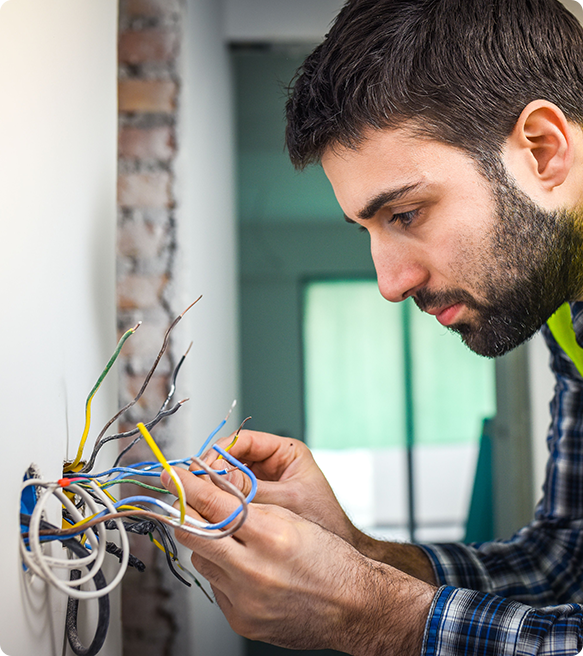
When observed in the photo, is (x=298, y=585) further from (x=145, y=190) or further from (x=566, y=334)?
(x=145, y=190)

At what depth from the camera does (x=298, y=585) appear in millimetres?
523

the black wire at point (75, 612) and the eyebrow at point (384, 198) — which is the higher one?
the eyebrow at point (384, 198)

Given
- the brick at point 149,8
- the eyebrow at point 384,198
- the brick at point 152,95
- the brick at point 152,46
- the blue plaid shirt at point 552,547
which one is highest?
the brick at point 149,8

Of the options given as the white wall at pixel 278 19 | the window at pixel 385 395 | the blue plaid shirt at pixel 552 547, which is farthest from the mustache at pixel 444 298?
the window at pixel 385 395

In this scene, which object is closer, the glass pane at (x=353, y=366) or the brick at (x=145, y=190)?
the brick at (x=145, y=190)

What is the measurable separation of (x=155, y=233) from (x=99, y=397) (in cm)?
57

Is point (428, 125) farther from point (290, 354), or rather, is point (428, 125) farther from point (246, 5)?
point (290, 354)

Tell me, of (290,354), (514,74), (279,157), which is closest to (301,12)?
(279,157)

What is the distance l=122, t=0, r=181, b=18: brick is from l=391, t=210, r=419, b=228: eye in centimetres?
78

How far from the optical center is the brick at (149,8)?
1142mm

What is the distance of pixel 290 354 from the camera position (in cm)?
246

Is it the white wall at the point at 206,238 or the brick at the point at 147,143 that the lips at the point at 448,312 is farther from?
the brick at the point at 147,143

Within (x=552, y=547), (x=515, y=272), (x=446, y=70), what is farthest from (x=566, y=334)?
(x=446, y=70)

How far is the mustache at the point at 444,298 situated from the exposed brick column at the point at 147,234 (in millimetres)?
559
